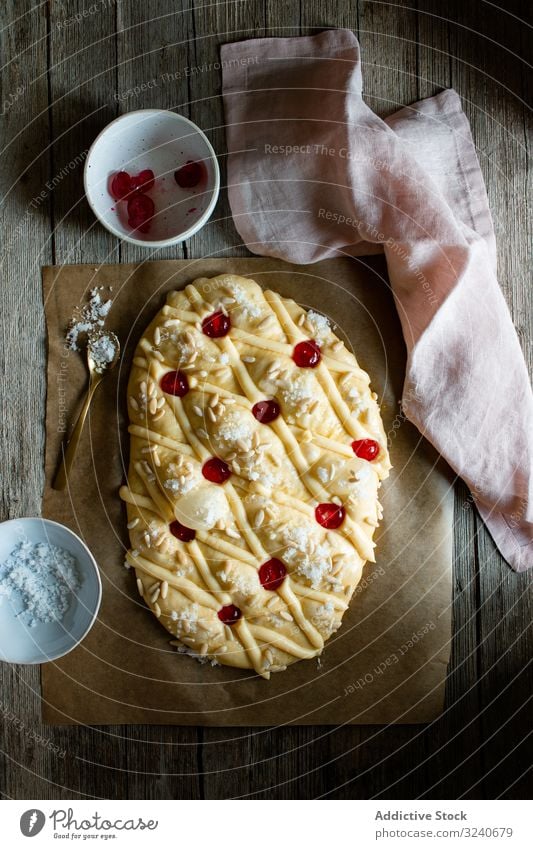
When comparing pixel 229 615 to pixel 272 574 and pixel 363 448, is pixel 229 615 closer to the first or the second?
pixel 272 574

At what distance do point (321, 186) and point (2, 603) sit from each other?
110 cm

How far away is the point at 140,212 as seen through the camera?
1497 millimetres

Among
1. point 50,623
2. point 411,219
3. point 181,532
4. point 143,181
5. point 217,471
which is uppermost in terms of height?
point 143,181

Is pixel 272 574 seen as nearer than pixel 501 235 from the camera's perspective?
Yes

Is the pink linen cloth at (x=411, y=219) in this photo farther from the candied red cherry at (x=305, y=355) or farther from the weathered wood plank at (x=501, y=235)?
the candied red cherry at (x=305, y=355)

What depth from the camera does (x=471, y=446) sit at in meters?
1.49

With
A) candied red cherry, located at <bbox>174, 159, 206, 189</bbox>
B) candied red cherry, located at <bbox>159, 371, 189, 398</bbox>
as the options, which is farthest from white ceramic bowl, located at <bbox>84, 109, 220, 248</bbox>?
candied red cherry, located at <bbox>159, 371, 189, 398</bbox>

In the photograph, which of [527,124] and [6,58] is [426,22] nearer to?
[527,124]

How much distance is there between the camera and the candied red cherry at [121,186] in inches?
59.0

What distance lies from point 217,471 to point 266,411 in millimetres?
158

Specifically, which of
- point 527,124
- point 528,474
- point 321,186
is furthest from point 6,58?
point 528,474

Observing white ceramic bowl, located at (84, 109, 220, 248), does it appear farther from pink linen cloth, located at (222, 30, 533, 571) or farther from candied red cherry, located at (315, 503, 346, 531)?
candied red cherry, located at (315, 503, 346, 531)
